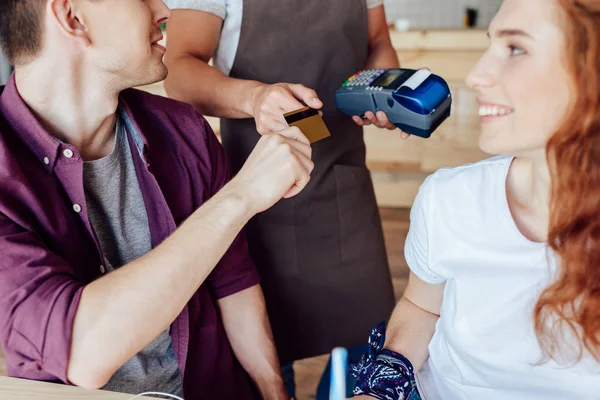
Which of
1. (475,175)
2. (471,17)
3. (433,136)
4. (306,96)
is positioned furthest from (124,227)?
(471,17)

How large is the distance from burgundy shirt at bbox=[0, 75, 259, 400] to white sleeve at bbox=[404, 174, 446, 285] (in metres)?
0.33

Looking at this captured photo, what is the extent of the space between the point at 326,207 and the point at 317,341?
33cm

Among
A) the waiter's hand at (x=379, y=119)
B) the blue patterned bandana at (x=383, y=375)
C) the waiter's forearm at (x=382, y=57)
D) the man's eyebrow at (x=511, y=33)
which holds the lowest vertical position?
the blue patterned bandana at (x=383, y=375)

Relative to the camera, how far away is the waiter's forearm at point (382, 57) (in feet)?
4.66

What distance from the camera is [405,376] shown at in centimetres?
98

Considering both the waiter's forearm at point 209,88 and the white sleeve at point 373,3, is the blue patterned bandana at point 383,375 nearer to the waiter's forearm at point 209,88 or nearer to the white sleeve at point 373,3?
the waiter's forearm at point 209,88

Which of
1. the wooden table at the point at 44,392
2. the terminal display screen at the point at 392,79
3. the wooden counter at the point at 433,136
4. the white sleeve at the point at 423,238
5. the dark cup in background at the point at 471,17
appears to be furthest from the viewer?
the dark cup in background at the point at 471,17

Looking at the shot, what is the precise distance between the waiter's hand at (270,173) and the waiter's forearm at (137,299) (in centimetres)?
7

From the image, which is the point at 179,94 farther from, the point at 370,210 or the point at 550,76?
the point at 550,76

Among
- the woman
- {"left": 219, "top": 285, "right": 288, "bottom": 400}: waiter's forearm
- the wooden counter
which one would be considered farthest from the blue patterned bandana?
the wooden counter

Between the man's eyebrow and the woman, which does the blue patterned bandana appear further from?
the man's eyebrow

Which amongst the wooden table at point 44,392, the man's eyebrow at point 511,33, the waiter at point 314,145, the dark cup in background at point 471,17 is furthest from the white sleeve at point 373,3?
the dark cup in background at point 471,17

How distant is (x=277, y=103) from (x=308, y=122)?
0.07 m

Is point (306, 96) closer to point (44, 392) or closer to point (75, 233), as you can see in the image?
point (75, 233)
